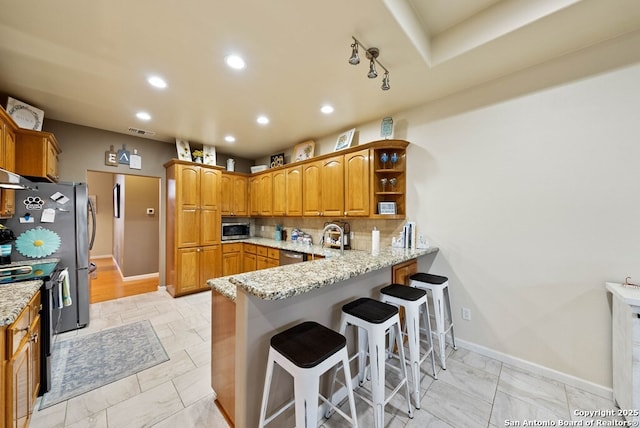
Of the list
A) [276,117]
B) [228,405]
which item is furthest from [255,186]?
[228,405]

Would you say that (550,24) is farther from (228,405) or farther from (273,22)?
(228,405)

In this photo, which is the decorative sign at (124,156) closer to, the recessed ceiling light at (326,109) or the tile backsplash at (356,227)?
the tile backsplash at (356,227)

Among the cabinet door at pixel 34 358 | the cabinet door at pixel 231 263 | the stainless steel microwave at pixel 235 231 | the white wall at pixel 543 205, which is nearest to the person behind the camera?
the cabinet door at pixel 34 358

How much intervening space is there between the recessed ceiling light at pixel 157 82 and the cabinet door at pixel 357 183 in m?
2.18

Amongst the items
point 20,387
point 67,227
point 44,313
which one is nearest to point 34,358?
point 44,313

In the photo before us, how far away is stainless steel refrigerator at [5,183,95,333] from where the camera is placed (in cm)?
262

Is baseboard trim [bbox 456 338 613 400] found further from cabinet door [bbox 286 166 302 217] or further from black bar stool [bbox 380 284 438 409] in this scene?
cabinet door [bbox 286 166 302 217]

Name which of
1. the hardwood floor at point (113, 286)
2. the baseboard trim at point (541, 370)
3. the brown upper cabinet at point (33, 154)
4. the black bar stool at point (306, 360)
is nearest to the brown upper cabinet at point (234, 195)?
the hardwood floor at point (113, 286)

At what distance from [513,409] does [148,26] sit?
376cm

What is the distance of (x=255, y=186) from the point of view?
5035 millimetres

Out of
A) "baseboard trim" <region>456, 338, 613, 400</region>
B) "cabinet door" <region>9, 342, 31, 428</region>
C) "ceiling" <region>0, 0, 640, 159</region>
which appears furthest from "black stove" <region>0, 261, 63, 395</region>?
"baseboard trim" <region>456, 338, 613, 400</region>

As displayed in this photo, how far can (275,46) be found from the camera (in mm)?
1917

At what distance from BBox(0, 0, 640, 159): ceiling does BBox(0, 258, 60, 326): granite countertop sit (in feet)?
5.90

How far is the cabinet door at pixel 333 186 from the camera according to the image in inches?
135
